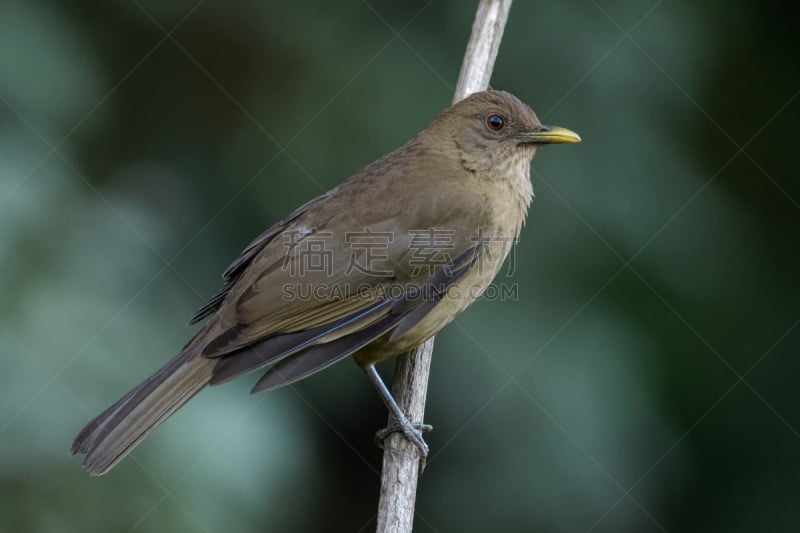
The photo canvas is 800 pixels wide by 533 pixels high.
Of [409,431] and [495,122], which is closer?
[409,431]

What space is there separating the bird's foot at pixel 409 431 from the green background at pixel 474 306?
0.10 meters

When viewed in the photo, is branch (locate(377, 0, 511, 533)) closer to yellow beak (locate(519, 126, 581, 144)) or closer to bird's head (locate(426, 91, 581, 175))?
bird's head (locate(426, 91, 581, 175))

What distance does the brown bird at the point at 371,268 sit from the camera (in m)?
3.02

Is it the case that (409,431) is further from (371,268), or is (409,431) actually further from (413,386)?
(371,268)

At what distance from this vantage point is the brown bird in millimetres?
3020

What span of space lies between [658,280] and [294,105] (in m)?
1.51

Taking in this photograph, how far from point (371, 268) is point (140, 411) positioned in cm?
91

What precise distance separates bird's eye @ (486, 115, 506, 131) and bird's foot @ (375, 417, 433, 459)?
1183mm

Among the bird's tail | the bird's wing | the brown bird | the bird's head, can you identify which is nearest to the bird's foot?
the brown bird

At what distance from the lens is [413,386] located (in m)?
3.36

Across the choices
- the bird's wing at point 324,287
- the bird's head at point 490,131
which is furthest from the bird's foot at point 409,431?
the bird's head at point 490,131

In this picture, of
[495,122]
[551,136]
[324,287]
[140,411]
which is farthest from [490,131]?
[140,411]

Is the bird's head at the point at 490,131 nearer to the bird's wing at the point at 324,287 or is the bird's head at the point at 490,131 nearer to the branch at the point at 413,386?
the branch at the point at 413,386

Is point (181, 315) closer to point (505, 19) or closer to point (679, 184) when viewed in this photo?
point (505, 19)
